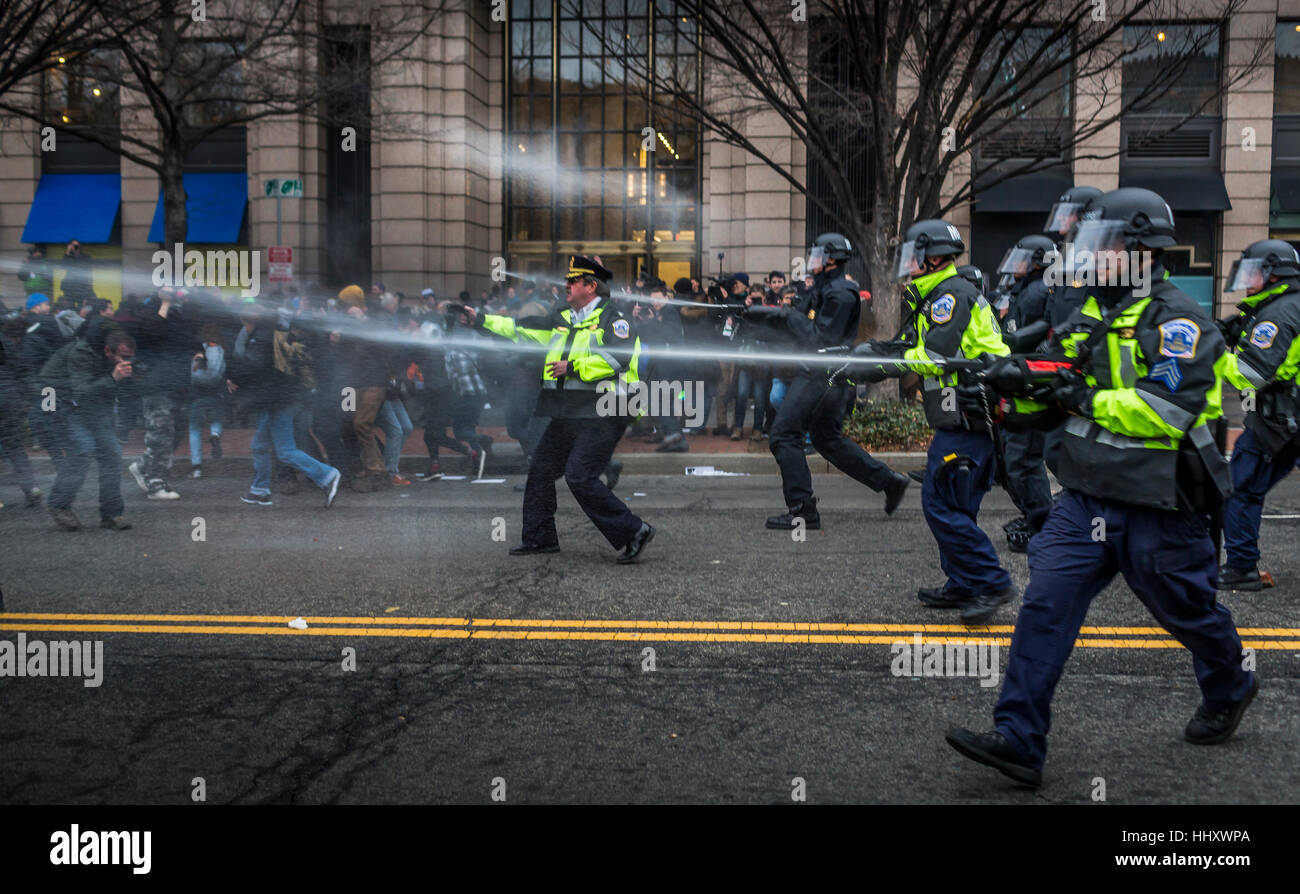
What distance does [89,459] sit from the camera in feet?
29.6

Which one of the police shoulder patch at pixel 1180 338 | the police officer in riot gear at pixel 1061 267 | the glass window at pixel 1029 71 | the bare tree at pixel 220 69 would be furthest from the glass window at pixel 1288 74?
the police shoulder patch at pixel 1180 338

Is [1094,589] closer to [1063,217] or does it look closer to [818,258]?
[1063,217]

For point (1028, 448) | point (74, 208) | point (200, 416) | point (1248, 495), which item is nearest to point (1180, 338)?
point (1248, 495)

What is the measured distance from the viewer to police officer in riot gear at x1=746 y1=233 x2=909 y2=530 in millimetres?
8672

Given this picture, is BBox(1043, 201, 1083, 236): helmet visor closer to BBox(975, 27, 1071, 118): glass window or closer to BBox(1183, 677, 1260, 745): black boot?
BBox(1183, 677, 1260, 745): black boot

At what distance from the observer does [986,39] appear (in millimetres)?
11734

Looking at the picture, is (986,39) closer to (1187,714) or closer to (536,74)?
(1187,714)

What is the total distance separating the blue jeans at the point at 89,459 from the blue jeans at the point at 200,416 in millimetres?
2358

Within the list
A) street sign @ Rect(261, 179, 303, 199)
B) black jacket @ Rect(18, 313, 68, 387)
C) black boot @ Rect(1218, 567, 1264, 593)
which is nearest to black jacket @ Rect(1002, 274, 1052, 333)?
black boot @ Rect(1218, 567, 1264, 593)

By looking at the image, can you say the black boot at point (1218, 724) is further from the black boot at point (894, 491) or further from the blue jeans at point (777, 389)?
the blue jeans at point (777, 389)

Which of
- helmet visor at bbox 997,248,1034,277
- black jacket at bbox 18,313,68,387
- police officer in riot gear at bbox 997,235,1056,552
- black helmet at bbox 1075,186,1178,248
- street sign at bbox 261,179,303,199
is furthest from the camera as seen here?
street sign at bbox 261,179,303,199

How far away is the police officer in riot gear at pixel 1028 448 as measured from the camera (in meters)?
7.72

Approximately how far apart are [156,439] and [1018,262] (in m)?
7.14

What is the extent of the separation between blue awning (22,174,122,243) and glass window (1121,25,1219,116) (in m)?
17.4
